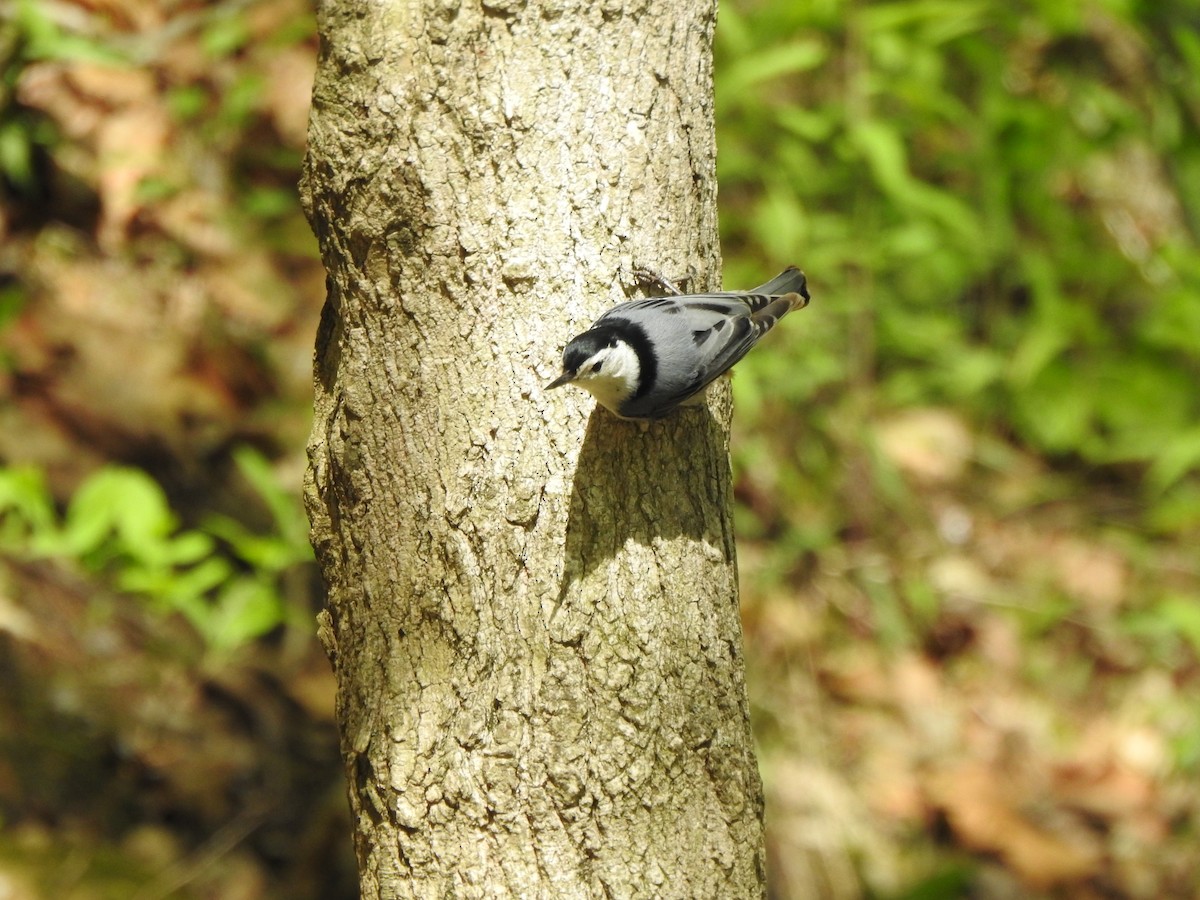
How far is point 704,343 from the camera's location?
1.95 metres

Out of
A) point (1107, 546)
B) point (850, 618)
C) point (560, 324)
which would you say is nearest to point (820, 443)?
point (850, 618)

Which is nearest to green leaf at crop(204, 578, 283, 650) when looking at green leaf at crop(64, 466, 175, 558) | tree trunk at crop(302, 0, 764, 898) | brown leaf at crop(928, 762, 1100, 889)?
green leaf at crop(64, 466, 175, 558)

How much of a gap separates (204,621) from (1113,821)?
10.3 ft

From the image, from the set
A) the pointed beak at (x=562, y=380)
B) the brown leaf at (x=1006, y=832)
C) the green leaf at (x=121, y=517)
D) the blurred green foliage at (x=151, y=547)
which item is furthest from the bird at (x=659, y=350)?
the brown leaf at (x=1006, y=832)

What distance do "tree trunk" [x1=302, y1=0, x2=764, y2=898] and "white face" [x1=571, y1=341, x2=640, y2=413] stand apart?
0.04m

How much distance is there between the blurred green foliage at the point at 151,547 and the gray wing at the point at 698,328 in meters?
1.47

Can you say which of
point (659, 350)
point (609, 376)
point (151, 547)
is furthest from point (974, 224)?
point (151, 547)

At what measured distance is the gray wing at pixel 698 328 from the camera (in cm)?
175

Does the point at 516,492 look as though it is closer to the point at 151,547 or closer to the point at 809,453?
the point at 151,547

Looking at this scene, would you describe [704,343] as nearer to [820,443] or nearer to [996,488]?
[820,443]

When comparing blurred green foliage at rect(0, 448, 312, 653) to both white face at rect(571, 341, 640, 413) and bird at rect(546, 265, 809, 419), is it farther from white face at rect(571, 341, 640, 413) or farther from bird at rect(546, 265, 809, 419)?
white face at rect(571, 341, 640, 413)

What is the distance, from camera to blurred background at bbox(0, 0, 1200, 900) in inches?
119

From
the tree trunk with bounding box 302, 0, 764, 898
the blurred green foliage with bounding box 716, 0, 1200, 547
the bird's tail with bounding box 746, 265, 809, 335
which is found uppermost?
the blurred green foliage with bounding box 716, 0, 1200, 547

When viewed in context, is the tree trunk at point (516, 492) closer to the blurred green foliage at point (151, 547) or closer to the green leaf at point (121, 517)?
the blurred green foliage at point (151, 547)
